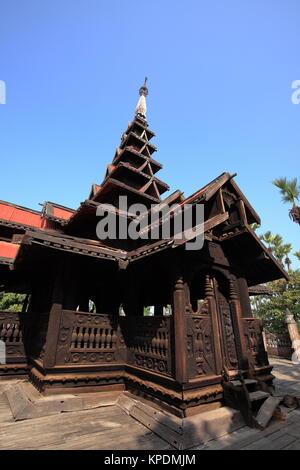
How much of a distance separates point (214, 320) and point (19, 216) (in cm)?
1095

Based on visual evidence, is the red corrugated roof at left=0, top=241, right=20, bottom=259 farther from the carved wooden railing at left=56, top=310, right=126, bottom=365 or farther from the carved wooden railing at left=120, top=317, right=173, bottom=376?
the carved wooden railing at left=120, top=317, right=173, bottom=376

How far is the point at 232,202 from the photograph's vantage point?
703 centimetres

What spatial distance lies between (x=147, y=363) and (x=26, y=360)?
194 inches

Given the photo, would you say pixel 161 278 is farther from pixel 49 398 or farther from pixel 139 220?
pixel 49 398

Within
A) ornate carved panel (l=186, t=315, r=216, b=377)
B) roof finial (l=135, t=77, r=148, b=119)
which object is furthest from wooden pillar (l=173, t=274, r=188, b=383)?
roof finial (l=135, t=77, r=148, b=119)

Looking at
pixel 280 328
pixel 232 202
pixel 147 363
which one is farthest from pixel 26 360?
pixel 280 328

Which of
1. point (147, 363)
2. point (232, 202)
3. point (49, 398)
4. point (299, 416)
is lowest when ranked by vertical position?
point (299, 416)

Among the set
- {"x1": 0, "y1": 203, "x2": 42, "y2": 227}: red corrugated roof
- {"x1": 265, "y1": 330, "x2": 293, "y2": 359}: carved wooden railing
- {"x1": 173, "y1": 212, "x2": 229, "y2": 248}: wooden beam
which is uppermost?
{"x1": 0, "y1": 203, "x2": 42, "y2": 227}: red corrugated roof

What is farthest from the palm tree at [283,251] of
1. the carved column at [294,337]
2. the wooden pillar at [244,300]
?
the wooden pillar at [244,300]

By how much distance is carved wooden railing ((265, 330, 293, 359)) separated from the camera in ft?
57.6

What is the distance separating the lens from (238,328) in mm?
6227

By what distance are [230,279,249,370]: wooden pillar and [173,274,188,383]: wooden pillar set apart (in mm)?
2282

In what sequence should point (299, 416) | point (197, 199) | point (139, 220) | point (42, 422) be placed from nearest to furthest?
point (42, 422) → point (299, 416) → point (197, 199) → point (139, 220)

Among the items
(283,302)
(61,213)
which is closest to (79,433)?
(61,213)
